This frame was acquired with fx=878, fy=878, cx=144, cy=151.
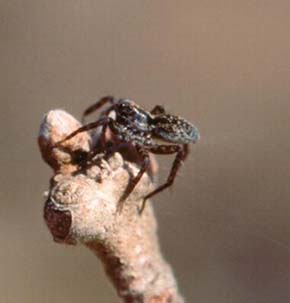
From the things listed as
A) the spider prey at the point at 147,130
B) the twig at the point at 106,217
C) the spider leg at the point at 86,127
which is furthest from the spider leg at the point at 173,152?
the twig at the point at 106,217

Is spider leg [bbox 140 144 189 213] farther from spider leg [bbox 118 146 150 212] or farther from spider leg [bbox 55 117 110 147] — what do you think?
spider leg [bbox 118 146 150 212]

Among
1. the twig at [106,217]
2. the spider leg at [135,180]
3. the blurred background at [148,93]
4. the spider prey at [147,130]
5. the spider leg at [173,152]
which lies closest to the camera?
the twig at [106,217]

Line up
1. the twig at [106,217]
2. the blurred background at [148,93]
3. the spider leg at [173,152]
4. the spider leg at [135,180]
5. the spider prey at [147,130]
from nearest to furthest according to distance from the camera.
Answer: the twig at [106,217]
the spider leg at [135,180]
the spider prey at [147,130]
the spider leg at [173,152]
the blurred background at [148,93]

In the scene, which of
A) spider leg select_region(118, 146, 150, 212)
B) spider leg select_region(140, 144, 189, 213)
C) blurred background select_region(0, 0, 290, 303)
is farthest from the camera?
blurred background select_region(0, 0, 290, 303)

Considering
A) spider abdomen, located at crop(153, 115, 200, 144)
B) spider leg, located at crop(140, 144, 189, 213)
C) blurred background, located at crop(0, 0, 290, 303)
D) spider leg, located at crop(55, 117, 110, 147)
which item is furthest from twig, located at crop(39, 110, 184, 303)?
blurred background, located at crop(0, 0, 290, 303)

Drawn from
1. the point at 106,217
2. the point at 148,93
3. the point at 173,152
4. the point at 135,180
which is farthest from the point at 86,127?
the point at 148,93

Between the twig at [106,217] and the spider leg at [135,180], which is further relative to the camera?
the spider leg at [135,180]

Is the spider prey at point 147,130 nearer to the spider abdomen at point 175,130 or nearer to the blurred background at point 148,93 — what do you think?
the spider abdomen at point 175,130

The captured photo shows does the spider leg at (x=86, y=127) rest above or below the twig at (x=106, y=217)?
above
